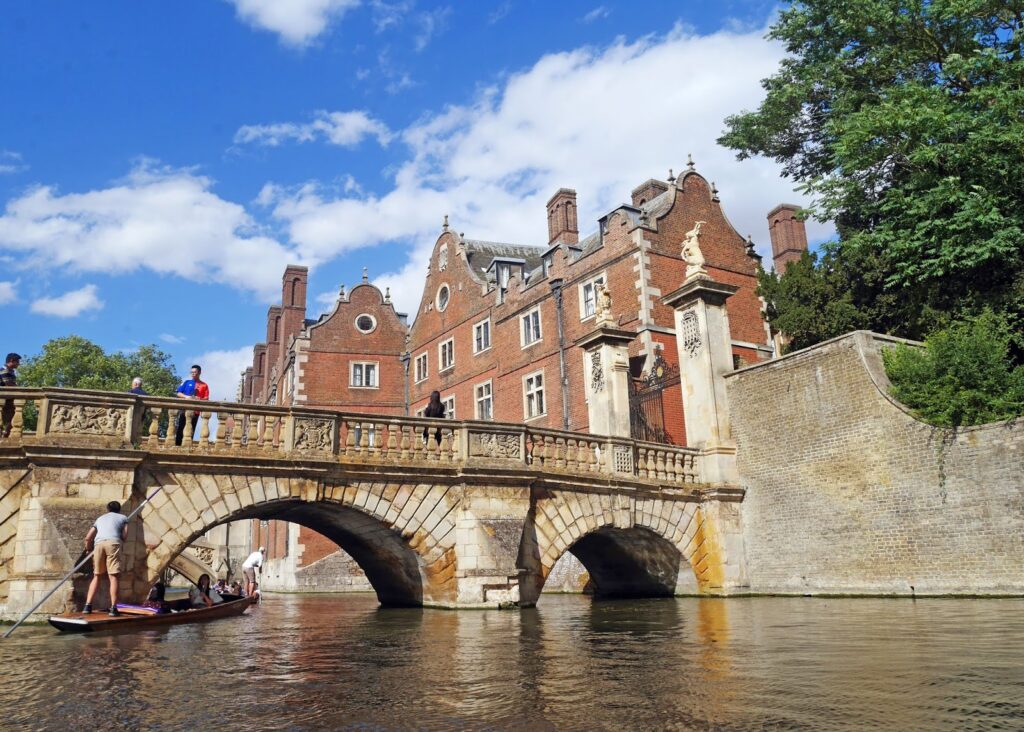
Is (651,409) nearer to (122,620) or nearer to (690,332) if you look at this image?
(690,332)

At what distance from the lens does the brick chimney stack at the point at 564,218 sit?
1442 inches

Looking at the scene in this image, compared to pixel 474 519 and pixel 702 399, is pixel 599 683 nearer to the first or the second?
pixel 474 519

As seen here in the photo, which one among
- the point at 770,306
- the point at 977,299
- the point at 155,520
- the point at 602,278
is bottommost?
the point at 155,520

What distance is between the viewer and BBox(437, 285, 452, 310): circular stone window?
40.9 metres

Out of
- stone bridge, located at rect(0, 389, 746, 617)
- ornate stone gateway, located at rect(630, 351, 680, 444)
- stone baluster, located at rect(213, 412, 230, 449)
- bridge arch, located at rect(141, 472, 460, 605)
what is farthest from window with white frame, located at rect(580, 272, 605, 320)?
stone baluster, located at rect(213, 412, 230, 449)

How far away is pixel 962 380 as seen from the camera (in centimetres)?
1502

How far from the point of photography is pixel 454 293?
132 ft

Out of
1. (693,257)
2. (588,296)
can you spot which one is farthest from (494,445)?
(588,296)

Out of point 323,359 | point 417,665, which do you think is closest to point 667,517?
point 417,665

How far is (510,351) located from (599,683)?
29462 mm

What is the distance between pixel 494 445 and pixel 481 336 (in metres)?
22.9

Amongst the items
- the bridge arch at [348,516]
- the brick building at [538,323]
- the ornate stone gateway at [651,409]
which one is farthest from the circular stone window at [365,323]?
the bridge arch at [348,516]

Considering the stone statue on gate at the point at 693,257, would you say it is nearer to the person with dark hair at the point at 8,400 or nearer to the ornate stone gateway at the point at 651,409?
the ornate stone gateway at the point at 651,409

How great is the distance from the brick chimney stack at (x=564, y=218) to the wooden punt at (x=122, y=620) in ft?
87.7
